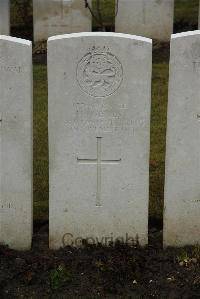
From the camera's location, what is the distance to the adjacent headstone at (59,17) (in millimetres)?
11453

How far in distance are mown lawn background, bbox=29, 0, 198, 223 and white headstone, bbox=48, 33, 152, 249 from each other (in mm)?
608

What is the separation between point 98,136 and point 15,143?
59cm

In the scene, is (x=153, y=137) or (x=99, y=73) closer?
(x=99, y=73)

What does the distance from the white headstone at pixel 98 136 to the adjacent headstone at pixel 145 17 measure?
6.56 m

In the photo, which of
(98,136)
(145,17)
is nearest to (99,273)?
(98,136)

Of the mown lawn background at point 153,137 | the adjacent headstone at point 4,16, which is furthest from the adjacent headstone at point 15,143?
the adjacent headstone at point 4,16

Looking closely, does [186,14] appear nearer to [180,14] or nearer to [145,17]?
[180,14]

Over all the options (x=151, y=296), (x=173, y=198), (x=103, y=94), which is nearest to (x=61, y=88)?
(x=103, y=94)

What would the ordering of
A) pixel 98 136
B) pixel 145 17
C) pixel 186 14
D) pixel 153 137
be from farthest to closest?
pixel 186 14 → pixel 145 17 → pixel 153 137 → pixel 98 136

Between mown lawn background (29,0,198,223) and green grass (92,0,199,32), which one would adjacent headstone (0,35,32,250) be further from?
Result: green grass (92,0,199,32)

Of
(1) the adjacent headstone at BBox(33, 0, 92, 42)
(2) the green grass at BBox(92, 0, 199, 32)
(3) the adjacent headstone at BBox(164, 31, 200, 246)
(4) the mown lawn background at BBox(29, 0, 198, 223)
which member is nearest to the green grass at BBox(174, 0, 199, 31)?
(2) the green grass at BBox(92, 0, 199, 32)

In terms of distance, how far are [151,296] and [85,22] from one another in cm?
737

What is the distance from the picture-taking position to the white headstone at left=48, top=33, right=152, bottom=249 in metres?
4.93

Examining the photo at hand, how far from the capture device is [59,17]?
11.6m
